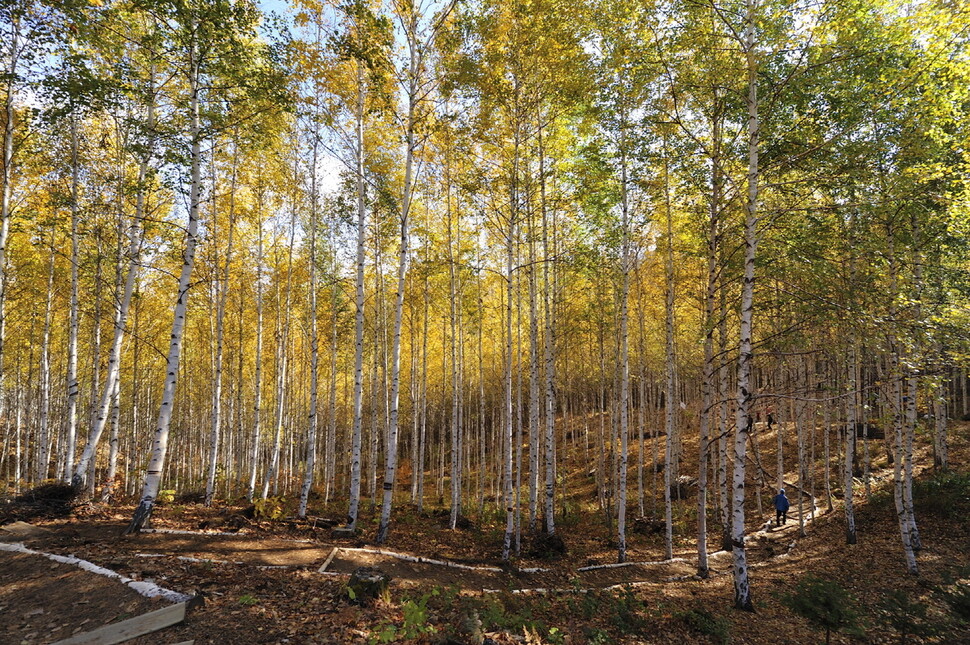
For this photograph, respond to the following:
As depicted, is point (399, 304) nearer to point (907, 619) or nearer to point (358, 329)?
point (358, 329)

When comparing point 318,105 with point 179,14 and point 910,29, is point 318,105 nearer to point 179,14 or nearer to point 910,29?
point 179,14

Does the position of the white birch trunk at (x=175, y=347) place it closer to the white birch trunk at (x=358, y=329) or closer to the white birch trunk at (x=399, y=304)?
the white birch trunk at (x=358, y=329)

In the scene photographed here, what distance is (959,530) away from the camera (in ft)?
34.4

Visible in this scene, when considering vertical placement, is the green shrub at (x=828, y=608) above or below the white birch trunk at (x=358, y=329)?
below

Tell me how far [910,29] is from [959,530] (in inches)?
476

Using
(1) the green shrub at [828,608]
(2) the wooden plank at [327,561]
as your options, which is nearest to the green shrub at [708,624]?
(1) the green shrub at [828,608]

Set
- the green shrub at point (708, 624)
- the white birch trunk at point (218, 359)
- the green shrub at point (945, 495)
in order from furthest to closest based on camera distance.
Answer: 1. the white birch trunk at point (218, 359)
2. the green shrub at point (945, 495)
3. the green shrub at point (708, 624)

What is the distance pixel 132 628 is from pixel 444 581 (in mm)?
4946

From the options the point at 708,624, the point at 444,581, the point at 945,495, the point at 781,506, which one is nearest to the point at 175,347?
the point at 444,581

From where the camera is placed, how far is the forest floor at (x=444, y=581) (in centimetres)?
488

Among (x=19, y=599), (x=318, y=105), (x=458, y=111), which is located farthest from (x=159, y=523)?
(x=458, y=111)

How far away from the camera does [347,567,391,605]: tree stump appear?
5738mm

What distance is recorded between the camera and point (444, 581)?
7863 mm

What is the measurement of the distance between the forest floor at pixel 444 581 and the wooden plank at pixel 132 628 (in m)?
0.09
